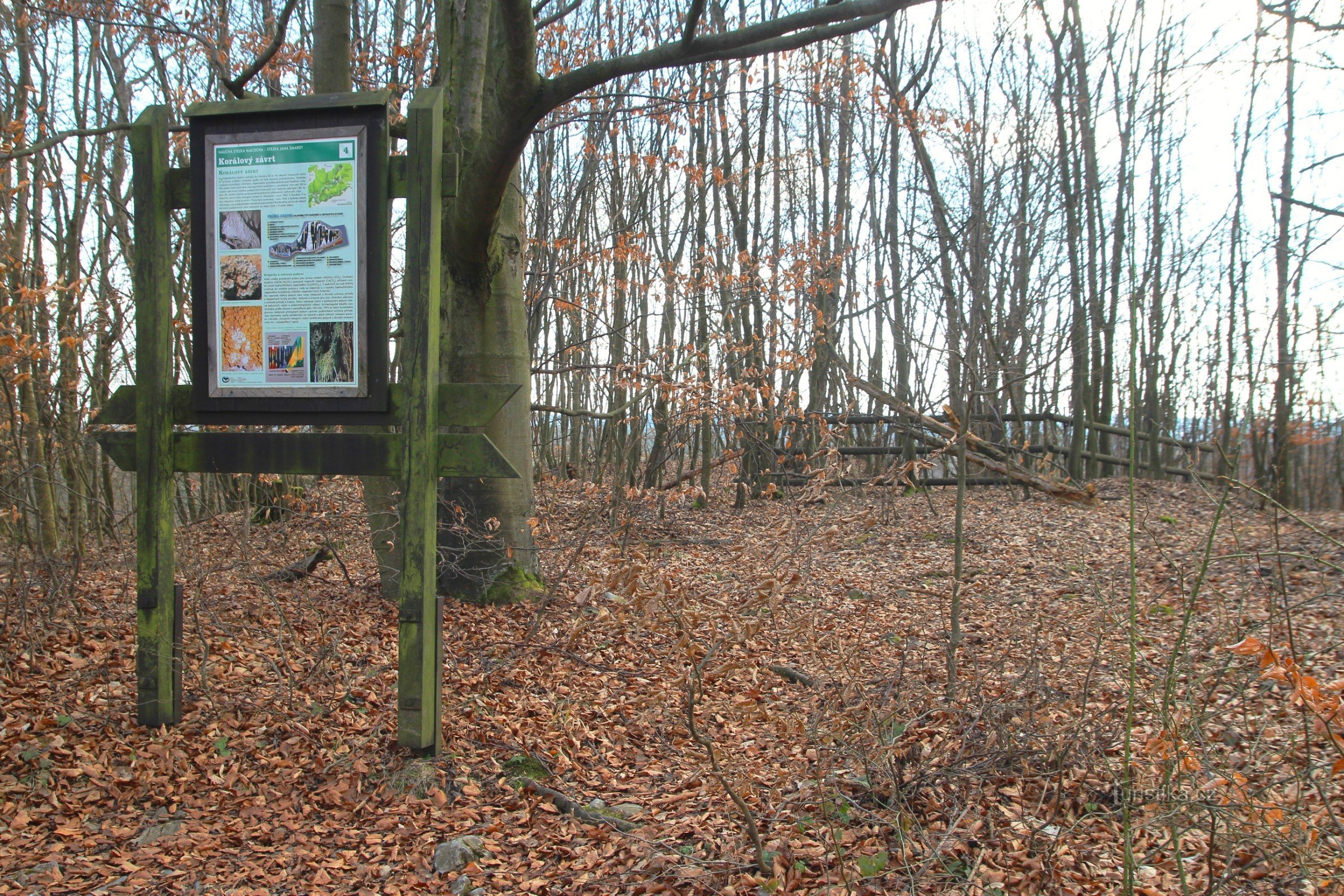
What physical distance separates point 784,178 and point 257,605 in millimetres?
17018

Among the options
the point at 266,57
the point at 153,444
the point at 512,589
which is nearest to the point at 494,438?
the point at 512,589

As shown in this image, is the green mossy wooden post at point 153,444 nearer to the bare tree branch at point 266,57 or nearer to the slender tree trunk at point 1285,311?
the bare tree branch at point 266,57

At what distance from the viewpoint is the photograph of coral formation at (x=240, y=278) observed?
12.5 feet

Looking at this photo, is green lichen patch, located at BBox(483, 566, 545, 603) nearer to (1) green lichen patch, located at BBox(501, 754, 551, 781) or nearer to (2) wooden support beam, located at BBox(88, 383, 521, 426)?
(1) green lichen patch, located at BBox(501, 754, 551, 781)

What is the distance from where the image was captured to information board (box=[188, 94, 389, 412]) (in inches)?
147

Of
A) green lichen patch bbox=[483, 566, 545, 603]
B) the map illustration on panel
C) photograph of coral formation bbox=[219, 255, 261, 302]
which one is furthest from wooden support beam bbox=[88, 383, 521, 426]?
green lichen patch bbox=[483, 566, 545, 603]

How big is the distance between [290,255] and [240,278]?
10.3 inches

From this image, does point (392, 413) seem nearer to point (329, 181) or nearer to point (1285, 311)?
point (329, 181)

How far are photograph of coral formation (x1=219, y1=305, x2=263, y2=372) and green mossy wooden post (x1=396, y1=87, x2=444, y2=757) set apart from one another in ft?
2.20

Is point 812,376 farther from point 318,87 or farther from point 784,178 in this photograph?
point 318,87

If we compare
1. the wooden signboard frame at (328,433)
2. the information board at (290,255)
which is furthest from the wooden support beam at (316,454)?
the information board at (290,255)

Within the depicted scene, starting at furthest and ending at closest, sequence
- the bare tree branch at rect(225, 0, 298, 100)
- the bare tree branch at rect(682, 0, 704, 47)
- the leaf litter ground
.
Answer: the bare tree branch at rect(225, 0, 298, 100) → the bare tree branch at rect(682, 0, 704, 47) → the leaf litter ground

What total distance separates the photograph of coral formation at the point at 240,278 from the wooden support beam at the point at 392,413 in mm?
497

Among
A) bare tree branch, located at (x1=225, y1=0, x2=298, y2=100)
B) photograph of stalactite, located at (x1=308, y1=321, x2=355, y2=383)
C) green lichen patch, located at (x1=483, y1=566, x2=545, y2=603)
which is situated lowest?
green lichen patch, located at (x1=483, y1=566, x2=545, y2=603)
